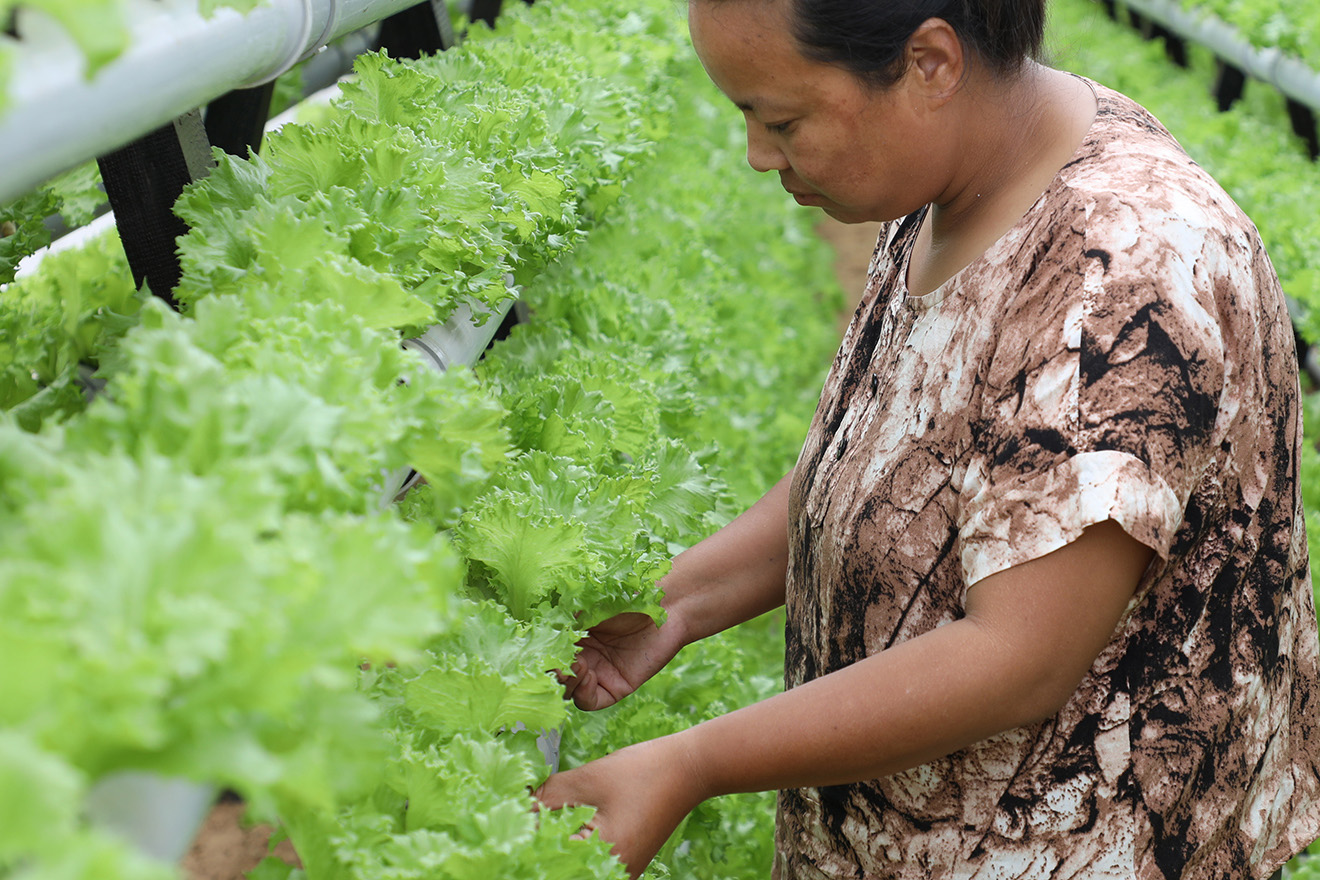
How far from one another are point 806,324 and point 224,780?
6.14 metres

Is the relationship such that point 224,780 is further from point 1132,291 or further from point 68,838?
point 1132,291

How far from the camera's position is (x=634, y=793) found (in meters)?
1.31

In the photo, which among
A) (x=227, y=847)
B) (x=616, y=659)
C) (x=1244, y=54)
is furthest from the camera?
(x=1244, y=54)

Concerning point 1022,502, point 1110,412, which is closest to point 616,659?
point 1022,502

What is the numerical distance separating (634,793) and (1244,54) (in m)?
4.76

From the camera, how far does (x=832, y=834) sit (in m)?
1.77

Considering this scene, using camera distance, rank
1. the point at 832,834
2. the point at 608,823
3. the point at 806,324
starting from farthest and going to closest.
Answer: the point at 806,324, the point at 832,834, the point at 608,823

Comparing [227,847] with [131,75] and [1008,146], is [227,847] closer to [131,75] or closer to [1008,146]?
[1008,146]

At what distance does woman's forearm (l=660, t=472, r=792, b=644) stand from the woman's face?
65 centimetres

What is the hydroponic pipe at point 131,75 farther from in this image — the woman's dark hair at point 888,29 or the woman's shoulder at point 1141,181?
the woman's shoulder at point 1141,181

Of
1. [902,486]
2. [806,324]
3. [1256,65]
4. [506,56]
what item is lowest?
[806,324]

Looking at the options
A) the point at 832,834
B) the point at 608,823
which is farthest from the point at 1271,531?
the point at 608,823

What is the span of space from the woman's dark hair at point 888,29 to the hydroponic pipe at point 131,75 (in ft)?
1.84

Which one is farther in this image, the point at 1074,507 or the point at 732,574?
the point at 732,574
